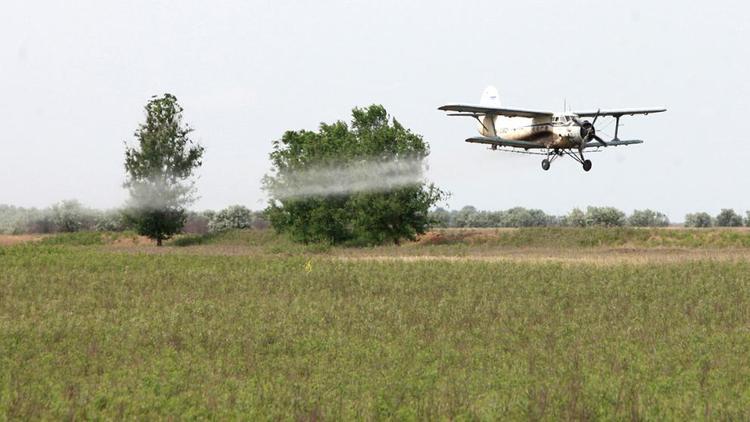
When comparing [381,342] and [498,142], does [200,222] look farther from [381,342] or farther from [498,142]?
[381,342]

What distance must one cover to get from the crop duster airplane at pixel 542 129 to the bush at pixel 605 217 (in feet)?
156

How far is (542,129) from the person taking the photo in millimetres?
45969

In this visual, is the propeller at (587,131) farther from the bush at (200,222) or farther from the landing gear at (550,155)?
the bush at (200,222)

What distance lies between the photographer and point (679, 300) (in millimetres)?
25016

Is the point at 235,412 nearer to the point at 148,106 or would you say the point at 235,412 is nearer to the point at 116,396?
the point at 116,396

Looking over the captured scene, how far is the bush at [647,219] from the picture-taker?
103000 millimetres

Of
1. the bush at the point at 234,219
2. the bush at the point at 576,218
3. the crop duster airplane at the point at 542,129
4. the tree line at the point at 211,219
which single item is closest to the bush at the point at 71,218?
the tree line at the point at 211,219

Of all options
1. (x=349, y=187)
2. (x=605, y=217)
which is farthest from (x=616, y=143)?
(x=605, y=217)

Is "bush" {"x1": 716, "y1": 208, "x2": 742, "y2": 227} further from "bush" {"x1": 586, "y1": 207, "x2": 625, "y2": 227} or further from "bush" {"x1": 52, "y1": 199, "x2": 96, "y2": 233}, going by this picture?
"bush" {"x1": 52, "y1": 199, "x2": 96, "y2": 233}

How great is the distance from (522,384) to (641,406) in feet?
6.82

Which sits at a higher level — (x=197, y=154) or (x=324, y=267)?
(x=197, y=154)

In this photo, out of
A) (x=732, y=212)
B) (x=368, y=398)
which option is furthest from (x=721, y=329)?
(x=732, y=212)

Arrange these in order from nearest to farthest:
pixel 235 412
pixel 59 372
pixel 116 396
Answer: pixel 235 412, pixel 116 396, pixel 59 372

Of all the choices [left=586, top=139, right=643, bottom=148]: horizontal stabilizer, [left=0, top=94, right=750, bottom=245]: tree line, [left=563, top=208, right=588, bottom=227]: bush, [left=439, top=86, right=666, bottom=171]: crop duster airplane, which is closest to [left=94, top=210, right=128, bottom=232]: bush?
[left=0, top=94, right=750, bottom=245]: tree line
